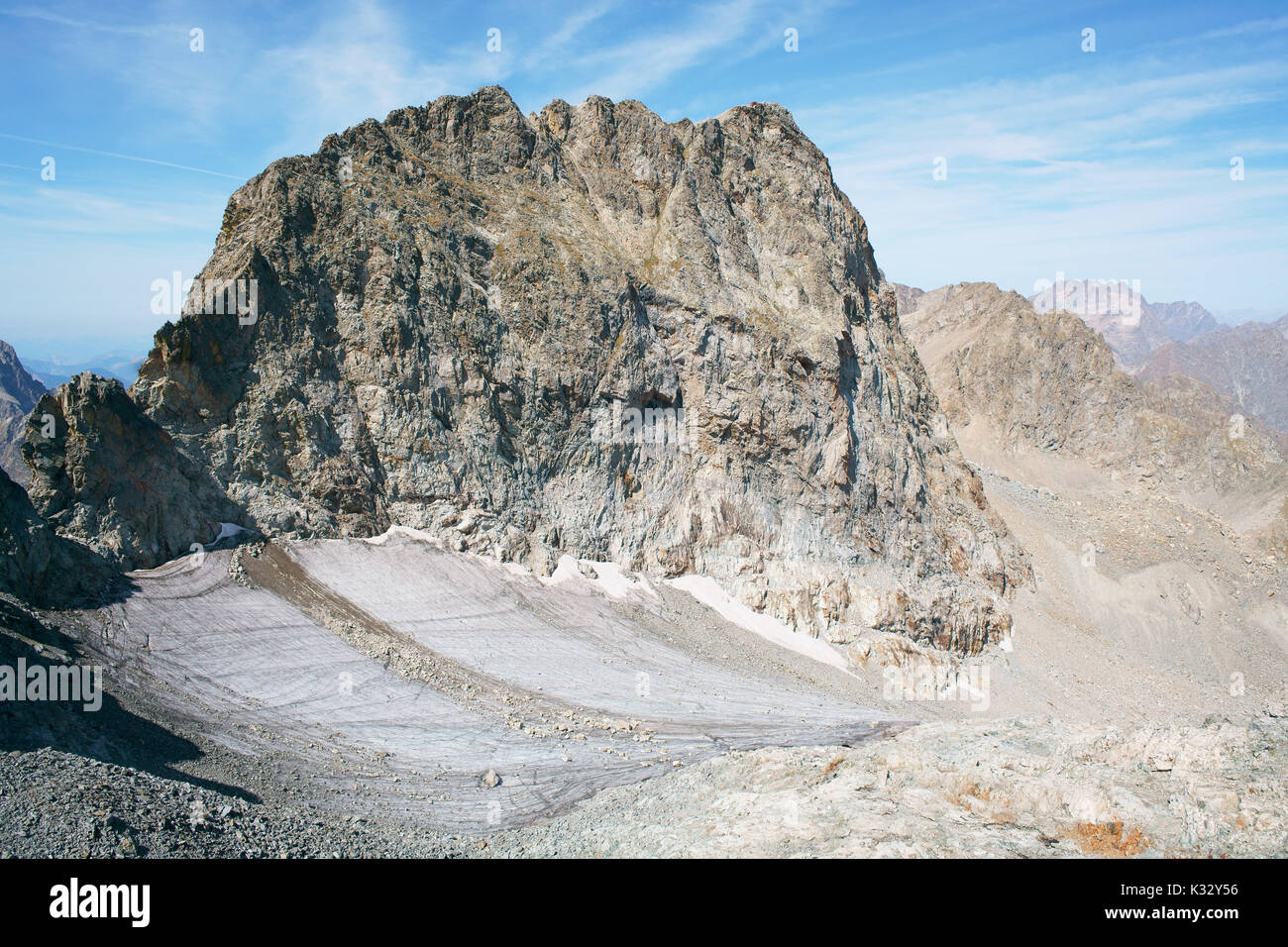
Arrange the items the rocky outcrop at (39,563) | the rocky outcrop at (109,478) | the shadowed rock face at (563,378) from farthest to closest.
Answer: the shadowed rock face at (563,378) < the rocky outcrop at (109,478) < the rocky outcrop at (39,563)

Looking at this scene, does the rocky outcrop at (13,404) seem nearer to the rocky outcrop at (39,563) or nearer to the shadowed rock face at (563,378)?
the shadowed rock face at (563,378)

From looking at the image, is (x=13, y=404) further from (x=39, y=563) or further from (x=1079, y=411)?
(x=1079, y=411)

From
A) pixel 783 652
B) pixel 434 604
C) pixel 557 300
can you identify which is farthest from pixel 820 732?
pixel 557 300

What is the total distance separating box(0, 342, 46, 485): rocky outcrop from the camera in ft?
449

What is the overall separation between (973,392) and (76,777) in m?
132

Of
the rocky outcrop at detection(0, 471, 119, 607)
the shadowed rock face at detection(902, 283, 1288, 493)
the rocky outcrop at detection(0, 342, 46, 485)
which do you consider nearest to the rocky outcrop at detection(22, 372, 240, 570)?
the rocky outcrop at detection(0, 471, 119, 607)

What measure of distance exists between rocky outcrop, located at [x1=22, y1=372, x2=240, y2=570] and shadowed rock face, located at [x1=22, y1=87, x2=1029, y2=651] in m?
0.14

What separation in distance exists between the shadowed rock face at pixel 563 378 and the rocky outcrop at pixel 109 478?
0.14m

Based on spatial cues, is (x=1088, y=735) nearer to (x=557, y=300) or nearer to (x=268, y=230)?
(x=557, y=300)

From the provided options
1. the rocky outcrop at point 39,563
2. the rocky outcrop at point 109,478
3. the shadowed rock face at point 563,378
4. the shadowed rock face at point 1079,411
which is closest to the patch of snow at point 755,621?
the shadowed rock face at point 563,378

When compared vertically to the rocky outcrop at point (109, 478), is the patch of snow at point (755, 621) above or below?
below

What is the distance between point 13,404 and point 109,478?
6842 inches

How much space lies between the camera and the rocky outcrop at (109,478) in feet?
104

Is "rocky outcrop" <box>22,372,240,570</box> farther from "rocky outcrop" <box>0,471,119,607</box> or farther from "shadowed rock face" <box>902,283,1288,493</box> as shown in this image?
"shadowed rock face" <box>902,283,1288,493</box>
